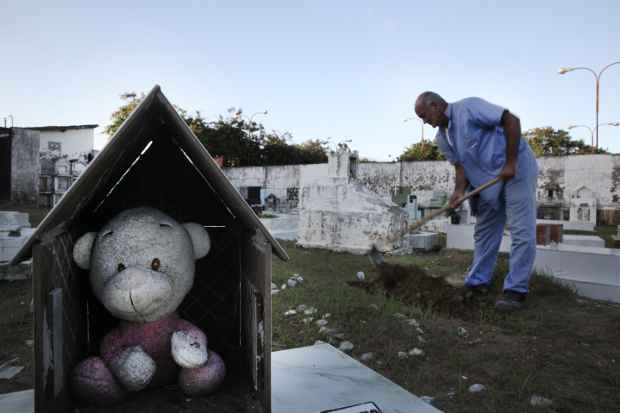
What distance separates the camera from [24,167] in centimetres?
1747

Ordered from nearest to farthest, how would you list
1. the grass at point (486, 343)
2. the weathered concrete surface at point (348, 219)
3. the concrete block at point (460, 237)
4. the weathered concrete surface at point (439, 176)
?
the grass at point (486, 343) → the weathered concrete surface at point (348, 219) → the concrete block at point (460, 237) → the weathered concrete surface at point (439, 176)

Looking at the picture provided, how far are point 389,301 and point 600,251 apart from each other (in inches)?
98.6

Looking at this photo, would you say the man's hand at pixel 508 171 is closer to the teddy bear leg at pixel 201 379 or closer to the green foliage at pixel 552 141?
the teddy bear leg at pixel 201 379

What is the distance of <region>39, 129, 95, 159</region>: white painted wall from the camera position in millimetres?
26953

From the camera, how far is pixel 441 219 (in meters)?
13.2

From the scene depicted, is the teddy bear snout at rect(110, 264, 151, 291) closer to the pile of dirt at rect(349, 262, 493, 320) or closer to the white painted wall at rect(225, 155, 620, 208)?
the pile of dirt at rect(349, 262, 493, 320)

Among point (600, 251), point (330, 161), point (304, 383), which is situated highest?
point (330, 161)

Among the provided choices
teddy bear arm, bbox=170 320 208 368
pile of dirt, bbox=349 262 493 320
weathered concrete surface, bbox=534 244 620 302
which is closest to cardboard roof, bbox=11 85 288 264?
teddy bear arm, bbox=170 320 208 368

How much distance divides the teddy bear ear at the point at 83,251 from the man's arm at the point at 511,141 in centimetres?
340

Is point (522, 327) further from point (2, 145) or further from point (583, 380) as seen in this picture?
point (2, 145)

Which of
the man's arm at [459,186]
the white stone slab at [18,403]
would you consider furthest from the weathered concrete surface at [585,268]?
the white stone slab at [18,403]

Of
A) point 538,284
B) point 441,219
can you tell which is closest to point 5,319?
point 538,284

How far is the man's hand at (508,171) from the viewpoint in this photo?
3.62 meters

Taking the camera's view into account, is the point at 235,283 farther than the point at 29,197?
No
